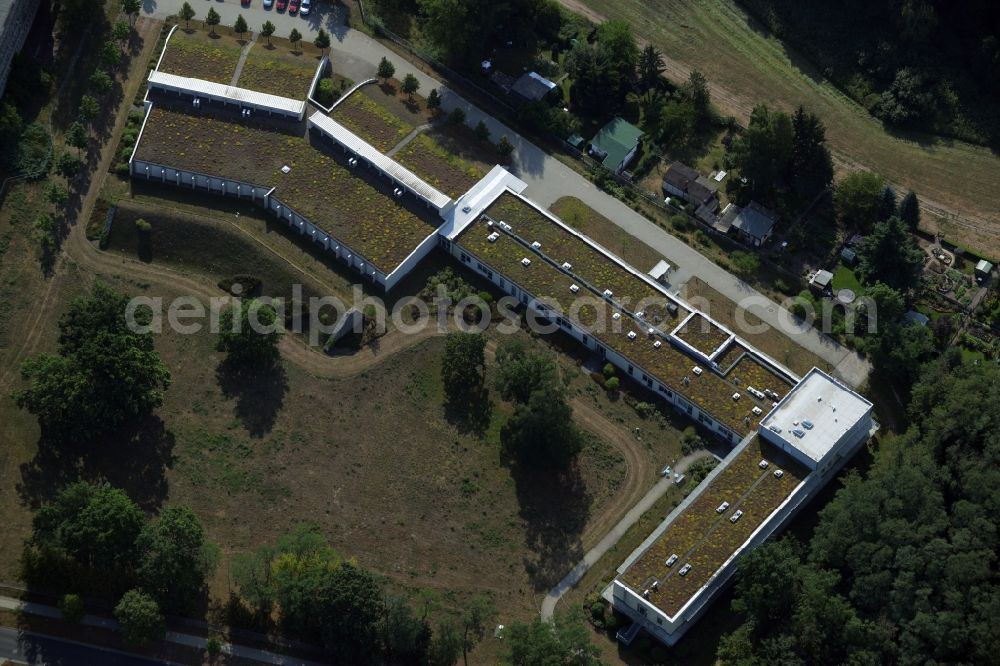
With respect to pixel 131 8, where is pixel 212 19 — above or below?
above

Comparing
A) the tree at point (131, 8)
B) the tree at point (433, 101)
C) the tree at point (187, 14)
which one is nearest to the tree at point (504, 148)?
the tree at point (433, 101)

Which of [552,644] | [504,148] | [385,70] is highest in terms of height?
[385,70]

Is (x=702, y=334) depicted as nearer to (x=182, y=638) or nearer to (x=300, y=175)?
(x=300, y=175)

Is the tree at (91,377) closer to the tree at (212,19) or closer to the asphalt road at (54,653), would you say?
the asphalt road at (54,653)

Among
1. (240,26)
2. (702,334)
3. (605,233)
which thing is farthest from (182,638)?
(240,26)

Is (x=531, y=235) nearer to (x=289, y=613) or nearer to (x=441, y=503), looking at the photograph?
(x=441, y=503)

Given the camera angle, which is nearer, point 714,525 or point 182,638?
point 182,638

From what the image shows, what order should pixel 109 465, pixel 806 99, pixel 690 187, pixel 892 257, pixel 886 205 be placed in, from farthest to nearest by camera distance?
pixel 806 99 < pixel 690 187 < pixel 886 205 < pixel 892 257 < pixel 109 465
